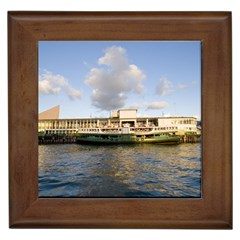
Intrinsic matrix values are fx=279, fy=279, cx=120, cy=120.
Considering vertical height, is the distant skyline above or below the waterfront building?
above

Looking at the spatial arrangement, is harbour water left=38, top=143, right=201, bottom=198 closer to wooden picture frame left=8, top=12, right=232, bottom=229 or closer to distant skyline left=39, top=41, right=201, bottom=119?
wooden picture frame left=8, top=12, right=232, bottom=229

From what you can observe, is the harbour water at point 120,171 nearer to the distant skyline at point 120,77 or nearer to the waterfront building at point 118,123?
the waterfront building at point 118,123

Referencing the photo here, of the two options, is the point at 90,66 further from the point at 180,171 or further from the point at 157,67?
the point at 180,171

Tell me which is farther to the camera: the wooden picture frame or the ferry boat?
the ferry boat

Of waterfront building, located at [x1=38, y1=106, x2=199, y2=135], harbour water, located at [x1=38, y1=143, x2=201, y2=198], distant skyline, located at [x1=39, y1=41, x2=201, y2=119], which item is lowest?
harbour water, located at [x1=38, y1=143, x2=201, y2=198]

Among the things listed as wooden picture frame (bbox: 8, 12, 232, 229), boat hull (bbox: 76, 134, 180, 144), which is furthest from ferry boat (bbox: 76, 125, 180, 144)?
wooden picture frame (bbox: 8, 12, 232, 229)
